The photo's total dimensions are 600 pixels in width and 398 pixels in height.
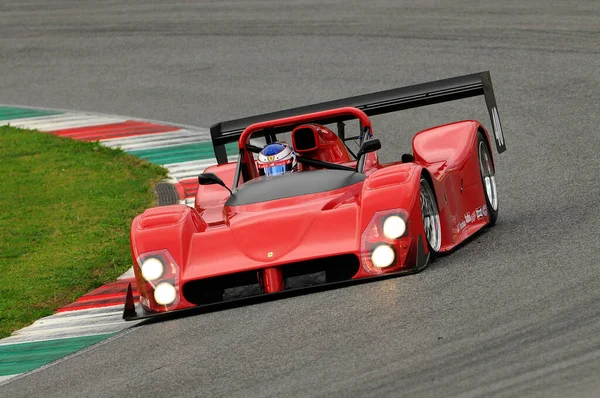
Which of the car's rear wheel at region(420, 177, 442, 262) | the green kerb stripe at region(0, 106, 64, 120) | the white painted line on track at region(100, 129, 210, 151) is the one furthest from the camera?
the green kerb stripe at region(0, 106, 64, 120)

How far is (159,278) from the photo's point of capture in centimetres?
837

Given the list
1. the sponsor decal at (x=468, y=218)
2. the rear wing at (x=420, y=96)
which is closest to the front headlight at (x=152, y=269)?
the rear wing at (x=420, y=96)

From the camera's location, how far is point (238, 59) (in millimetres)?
20250

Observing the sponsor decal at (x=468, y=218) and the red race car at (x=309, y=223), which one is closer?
the red race car at (x=309, y=223)

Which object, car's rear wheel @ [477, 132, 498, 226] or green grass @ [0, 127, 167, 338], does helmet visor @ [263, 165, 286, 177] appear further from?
green grass @ [0, 127, 167, 338]

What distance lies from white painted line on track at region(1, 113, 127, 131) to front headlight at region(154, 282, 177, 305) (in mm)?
9489

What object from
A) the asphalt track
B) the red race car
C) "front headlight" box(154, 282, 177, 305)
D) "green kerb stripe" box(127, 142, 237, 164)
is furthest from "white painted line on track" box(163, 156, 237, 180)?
"front headlight" box(154, 282, 177, 305)

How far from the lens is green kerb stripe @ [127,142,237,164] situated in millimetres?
14953

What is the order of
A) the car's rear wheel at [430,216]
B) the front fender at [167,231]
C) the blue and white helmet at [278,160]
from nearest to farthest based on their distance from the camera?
the front fender at [167,231] → the car's rear wheel at [430,216] → the blue and white helmet at [278,160]

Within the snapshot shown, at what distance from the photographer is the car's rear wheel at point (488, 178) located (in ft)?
33.5

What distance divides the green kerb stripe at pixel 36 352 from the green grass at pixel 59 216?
1.87ft

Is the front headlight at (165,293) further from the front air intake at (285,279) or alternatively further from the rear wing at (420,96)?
the rear wing at (420,96)

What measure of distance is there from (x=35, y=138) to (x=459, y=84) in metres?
8.05

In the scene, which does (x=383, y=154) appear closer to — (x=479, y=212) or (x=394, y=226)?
(x=479, y=212)
